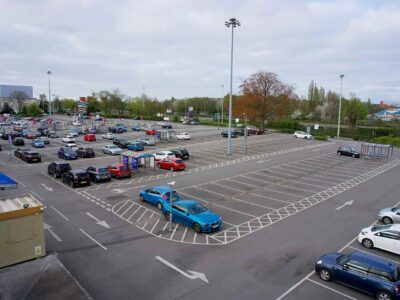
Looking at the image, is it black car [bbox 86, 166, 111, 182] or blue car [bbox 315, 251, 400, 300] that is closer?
blue car [bbox 315, 251, 400, 300]

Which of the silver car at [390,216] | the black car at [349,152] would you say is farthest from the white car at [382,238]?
the black car at [349,152]

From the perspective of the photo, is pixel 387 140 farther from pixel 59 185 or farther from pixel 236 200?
pixel 59 185

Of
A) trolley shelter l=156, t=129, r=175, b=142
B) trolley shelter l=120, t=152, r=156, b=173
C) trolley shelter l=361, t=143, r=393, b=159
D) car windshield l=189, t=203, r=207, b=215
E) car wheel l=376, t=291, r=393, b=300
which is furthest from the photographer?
trolley shelter l=156, t=129, r=175, b=142

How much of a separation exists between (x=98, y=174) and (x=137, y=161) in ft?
18.2

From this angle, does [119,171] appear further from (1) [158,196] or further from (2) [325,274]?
(2) [325,274]

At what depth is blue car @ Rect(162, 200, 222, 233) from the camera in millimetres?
15664

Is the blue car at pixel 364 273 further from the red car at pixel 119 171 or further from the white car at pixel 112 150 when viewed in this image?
the white car at pixel 112 150

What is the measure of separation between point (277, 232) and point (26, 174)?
23275 millimetres

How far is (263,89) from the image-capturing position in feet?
218

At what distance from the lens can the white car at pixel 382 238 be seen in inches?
542

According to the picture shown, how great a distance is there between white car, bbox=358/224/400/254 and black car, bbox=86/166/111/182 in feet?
61.1

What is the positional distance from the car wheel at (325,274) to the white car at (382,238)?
13.6 feet

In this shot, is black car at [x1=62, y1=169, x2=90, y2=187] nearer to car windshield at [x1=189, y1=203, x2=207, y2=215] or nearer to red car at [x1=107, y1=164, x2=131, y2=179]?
red car at [x1=107, y1=164, x2=131, y2=179]

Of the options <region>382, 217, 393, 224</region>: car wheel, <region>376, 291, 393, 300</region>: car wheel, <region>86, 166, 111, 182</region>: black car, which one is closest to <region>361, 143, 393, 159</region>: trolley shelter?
<region>382, 217, 393, 224</region>: car wheel
